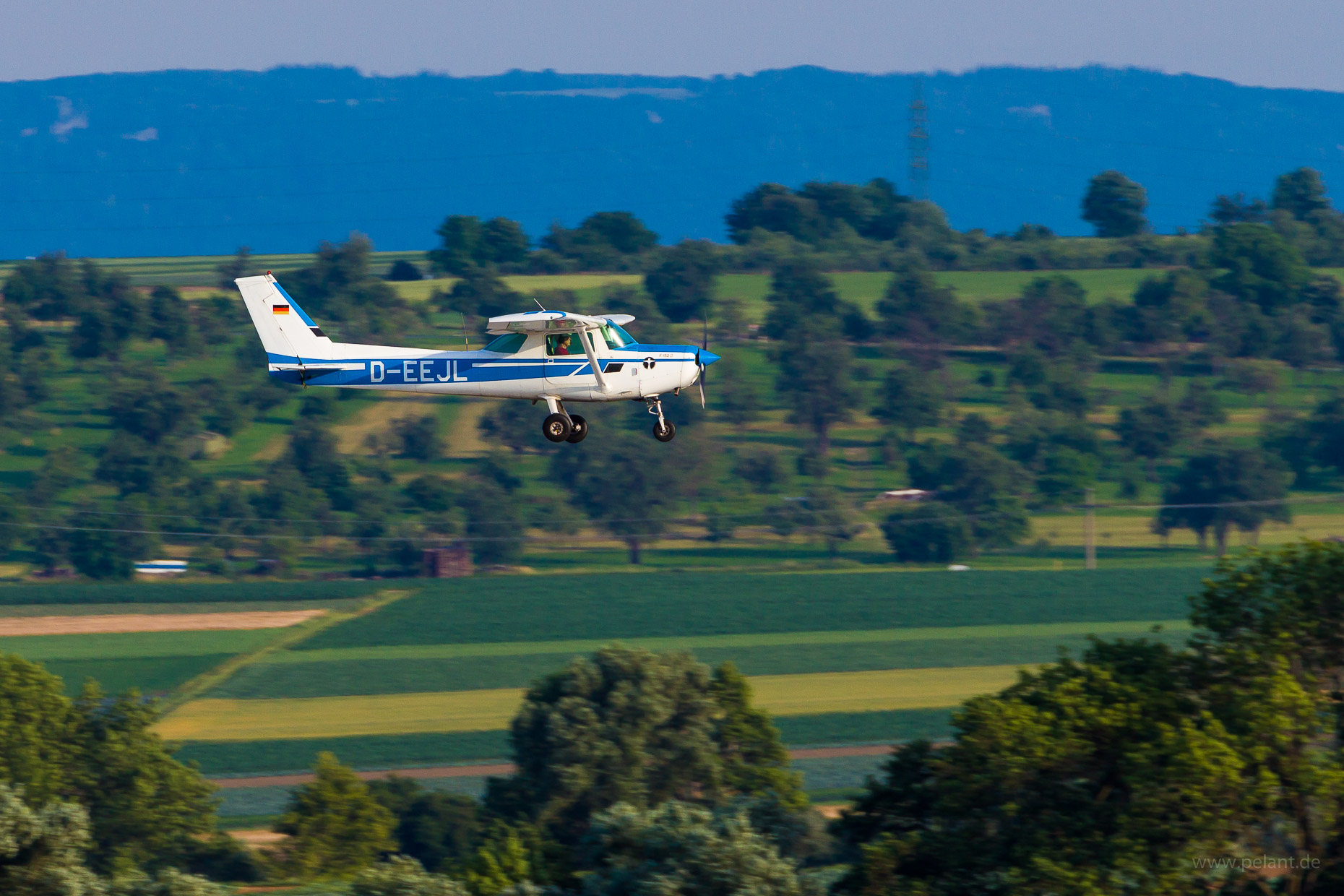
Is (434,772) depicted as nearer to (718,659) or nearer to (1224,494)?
(718,659)

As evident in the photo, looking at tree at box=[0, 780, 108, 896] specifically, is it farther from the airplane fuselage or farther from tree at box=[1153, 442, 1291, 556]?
tree at box=[1153, 442, 1291, 556]

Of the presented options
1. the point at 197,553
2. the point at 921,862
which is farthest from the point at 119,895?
the point at 197,553

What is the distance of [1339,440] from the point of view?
184 metres

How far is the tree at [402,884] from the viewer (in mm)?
48469

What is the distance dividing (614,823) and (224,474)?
459 ft

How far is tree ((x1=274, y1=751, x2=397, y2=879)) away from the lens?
82312mm

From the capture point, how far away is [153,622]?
139250 millimetres

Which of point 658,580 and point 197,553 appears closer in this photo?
point 658,580

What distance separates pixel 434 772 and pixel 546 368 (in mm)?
70976

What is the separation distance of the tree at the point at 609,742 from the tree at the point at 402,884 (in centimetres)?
3145

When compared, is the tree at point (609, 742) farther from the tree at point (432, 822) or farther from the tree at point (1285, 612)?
the tree at point (1285, 612)

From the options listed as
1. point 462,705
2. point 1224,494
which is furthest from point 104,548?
point 1224,494

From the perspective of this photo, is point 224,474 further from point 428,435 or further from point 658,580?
point 658,580

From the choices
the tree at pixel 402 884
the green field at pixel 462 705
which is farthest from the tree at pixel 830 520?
the tree at pixel 402 884
